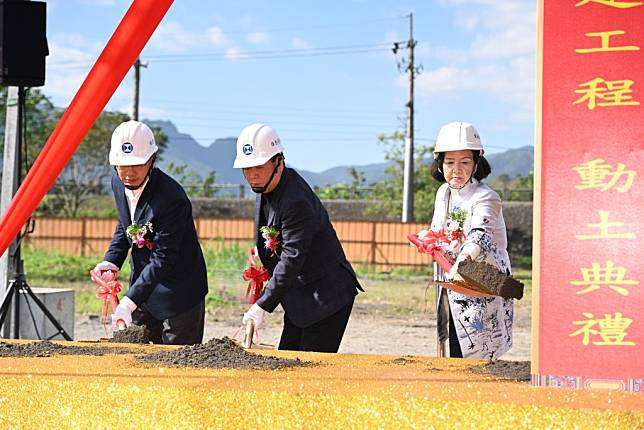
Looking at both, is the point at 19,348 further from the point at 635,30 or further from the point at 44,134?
the point at 44,134

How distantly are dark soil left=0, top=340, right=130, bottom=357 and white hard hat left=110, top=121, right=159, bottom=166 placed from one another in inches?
37.6

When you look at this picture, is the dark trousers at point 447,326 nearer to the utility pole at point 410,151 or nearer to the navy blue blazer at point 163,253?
the navy blue blazer at point 163,253

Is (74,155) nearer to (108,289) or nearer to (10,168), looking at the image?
(10,168)

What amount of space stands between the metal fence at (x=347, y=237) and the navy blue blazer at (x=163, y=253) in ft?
49.4

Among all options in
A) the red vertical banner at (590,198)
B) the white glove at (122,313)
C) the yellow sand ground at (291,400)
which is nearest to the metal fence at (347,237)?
the white glove at (122,313)

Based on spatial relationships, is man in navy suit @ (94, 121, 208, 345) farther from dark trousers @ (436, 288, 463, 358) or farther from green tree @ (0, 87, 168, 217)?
green tree @ (0, 87, 168, 217)

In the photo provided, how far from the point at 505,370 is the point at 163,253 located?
1.71 metres

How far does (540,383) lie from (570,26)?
855 mm

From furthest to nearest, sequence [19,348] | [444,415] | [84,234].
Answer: [84,234]
[19,348]
[444,415]

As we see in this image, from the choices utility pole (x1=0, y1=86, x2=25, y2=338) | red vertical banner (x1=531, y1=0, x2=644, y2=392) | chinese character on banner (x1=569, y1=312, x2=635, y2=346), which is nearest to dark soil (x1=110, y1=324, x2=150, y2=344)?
red vertical banner (x1=531, y1=0, x2=644, y2=392)

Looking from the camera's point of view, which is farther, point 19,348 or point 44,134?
point 44,134

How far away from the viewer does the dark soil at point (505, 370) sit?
2.57m

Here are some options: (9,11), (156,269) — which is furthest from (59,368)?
(9,11)

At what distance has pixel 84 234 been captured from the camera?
840 inches
